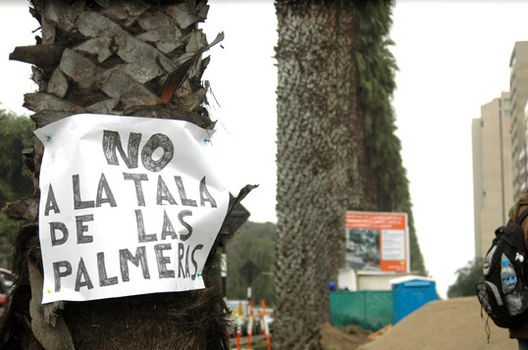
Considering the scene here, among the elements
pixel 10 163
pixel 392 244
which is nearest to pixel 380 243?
pixel 392 244

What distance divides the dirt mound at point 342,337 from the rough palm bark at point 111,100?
38.3 feet

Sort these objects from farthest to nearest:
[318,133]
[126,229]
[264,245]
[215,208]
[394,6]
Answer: [264,245]
[394,6]
[318,133]
[215,208]
[126,229]

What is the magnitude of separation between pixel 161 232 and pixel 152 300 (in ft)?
0.91

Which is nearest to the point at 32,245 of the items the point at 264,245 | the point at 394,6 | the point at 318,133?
the point at 318,133

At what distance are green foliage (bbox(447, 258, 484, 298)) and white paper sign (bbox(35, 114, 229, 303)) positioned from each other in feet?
110

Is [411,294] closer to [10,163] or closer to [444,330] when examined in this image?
[444,330]

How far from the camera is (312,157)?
16.5 meters

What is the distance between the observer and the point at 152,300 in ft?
10.5

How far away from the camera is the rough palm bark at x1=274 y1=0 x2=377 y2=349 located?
1605cm

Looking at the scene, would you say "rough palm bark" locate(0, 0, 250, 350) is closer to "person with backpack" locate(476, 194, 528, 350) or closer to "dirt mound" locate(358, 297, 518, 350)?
"person with backpack" locate(476, 194, 528, 350)

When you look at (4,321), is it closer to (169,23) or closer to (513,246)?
(169,23)

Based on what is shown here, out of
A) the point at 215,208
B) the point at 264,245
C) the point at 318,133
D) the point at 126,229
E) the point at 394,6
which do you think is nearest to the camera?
the point at 126,229

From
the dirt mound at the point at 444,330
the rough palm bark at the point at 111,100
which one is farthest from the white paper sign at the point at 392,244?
the rough palm bark at the point at 111,100

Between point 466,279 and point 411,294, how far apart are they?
23169 millimetres
